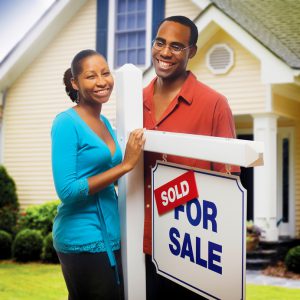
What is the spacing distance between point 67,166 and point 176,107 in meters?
0.47

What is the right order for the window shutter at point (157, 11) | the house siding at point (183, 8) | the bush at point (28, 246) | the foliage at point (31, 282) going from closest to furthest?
the foliage at point (31, 282)
the bush at point (28, 246)
the house siding at point (183, 8)
the window shutter at point (157, 11)

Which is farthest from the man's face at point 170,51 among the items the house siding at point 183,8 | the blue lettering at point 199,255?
the house siding at point 183,8

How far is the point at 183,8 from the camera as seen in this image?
39.9ft

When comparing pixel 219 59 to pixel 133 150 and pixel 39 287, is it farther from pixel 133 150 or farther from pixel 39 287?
pixel 133 150

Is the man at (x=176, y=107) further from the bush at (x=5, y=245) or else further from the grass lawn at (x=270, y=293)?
the bush at (x=5, y=245)

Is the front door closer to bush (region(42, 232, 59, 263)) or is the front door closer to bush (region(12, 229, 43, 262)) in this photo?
bush (region(42, 232, 59, 263))

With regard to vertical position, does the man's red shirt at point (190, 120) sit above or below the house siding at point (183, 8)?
below

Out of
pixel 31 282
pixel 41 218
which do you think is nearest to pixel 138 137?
pixel 31 282

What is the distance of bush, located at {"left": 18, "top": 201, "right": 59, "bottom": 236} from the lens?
1152 centimetres

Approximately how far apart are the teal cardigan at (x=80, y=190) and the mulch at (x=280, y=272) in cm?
696

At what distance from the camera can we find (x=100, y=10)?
1288cm

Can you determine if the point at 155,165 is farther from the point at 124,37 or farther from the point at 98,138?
the point at 124,37

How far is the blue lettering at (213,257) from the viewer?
2012 millimetres

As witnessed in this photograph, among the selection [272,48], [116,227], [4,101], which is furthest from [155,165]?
[4,101]
